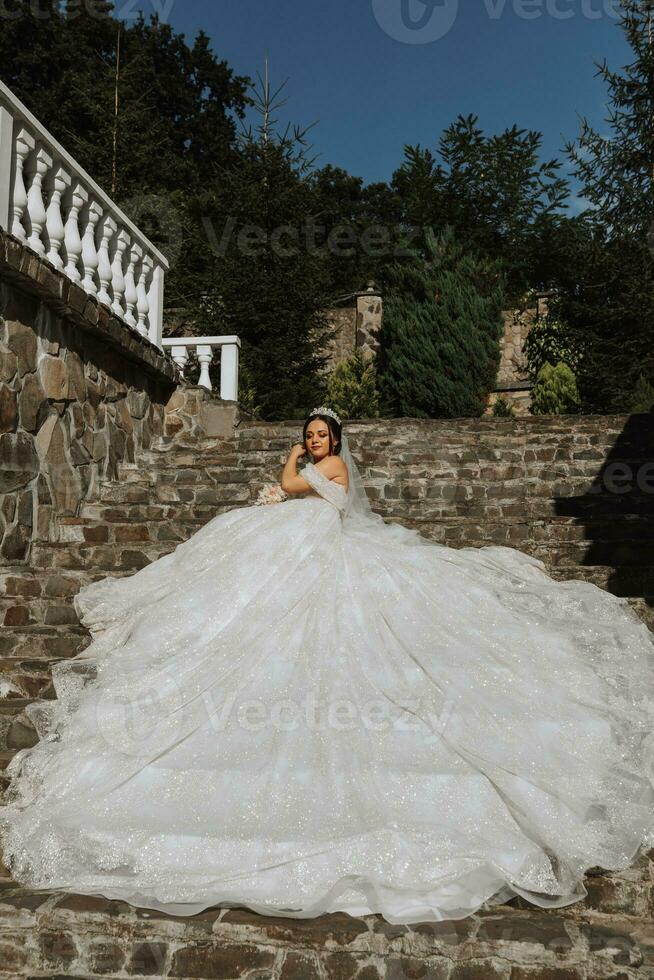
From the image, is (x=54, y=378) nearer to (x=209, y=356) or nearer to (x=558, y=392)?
(x=209, y=356)

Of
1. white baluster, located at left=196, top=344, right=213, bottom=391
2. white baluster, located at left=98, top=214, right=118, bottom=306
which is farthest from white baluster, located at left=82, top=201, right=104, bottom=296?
white baluster, located at left=196, top=344, right=213, bottom=391

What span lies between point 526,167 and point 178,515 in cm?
1637

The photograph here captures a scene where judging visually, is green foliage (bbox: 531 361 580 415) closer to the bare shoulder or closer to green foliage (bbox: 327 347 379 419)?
green foliage (bbox: 327 347 379 419)

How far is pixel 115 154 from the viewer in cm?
1546

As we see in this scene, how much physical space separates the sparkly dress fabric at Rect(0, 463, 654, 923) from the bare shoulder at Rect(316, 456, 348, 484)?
47 centimetres

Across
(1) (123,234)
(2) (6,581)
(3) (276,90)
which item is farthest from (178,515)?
(3) (276,90)

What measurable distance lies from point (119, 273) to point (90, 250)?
2.31ft

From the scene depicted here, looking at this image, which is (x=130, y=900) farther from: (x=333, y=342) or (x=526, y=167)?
(x=526, y=167)

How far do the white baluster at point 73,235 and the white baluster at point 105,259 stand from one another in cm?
50

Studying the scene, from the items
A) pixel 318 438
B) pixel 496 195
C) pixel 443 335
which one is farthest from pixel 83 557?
pixel 496 195

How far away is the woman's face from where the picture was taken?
4766 millimetres

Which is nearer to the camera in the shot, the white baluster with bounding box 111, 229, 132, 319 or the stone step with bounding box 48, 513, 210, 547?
the stone step with bounding box 48, 513, 210, 547

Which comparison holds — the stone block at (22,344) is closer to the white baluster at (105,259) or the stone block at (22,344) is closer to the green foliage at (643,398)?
the white baluster at (105,259)

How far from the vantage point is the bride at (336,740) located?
100 inches
